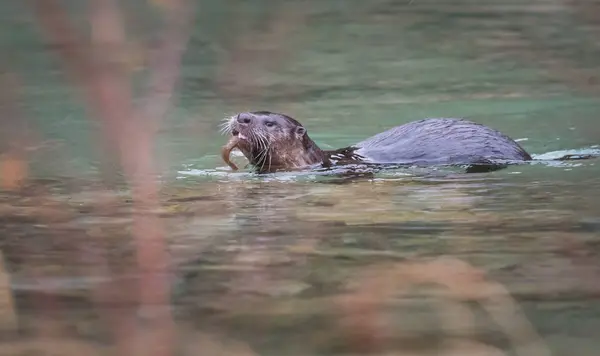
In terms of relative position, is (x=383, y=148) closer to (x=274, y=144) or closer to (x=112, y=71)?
(x=274, y=144)

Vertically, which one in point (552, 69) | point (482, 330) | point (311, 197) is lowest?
point (482, 330)

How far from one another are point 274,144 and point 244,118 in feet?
0.97

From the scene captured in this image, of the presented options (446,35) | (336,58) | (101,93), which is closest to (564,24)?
(446,35)

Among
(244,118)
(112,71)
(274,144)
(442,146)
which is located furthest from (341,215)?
(112,71)

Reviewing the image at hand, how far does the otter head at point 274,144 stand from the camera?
716cm

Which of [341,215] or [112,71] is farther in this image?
[341,215]

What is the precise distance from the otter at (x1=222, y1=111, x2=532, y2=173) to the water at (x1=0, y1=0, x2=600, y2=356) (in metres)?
0.23

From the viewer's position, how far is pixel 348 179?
6695mm

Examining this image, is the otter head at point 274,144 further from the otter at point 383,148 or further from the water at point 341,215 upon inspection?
the water at point 341,215

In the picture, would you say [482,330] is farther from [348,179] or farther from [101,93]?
[348,179]

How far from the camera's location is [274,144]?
24.0 feet

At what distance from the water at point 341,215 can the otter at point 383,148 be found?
226 mm

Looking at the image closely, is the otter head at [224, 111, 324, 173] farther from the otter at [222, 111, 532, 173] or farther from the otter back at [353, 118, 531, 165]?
the otter back at [353, 118, 531, 165]

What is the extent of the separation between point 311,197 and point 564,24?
981 centimetres
